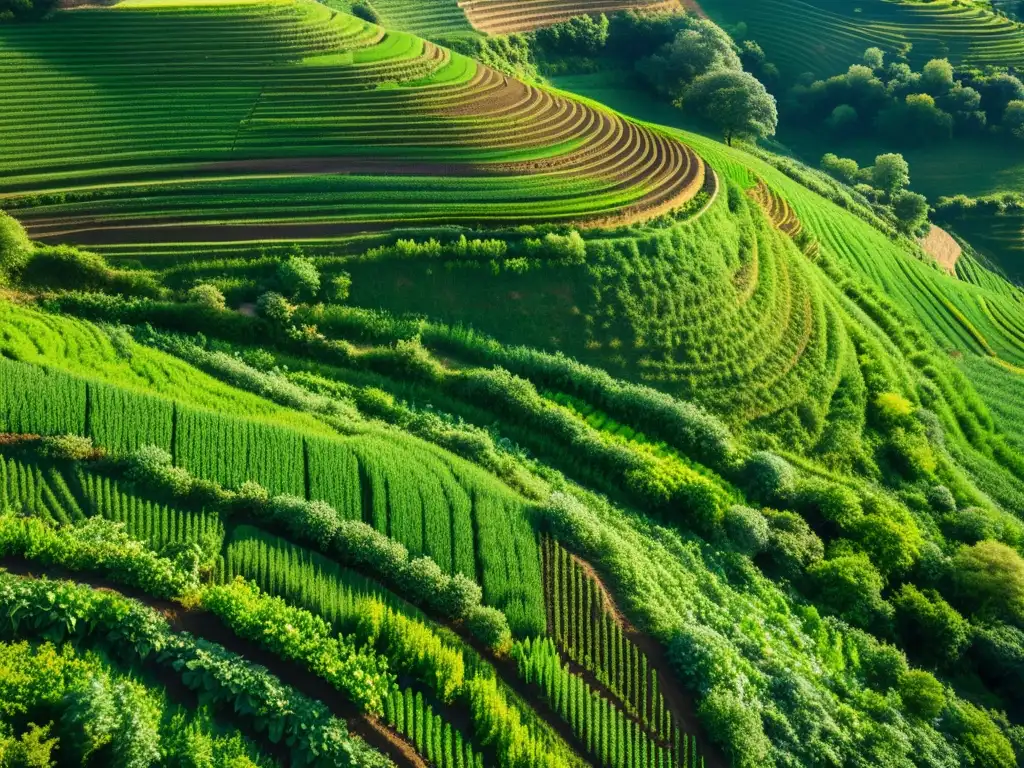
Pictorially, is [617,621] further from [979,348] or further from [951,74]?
[951,74]

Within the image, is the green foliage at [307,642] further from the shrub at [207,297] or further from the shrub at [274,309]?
the shrub at [207,297]

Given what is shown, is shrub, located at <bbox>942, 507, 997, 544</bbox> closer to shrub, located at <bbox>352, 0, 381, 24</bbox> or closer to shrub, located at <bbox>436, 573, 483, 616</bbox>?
shrub, located at <bbox>436, 573, 483, 616</bbox>

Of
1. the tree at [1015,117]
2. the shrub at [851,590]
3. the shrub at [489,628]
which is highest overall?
the tree at [1015,117]

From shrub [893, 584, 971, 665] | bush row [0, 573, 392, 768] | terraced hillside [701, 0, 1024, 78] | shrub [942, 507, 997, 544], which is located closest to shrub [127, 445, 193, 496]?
bush row [0, 573, 392, 768]

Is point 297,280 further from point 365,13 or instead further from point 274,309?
point 365,13

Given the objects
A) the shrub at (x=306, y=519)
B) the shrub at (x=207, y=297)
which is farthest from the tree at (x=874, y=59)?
the shrub at (x=306, y=519)

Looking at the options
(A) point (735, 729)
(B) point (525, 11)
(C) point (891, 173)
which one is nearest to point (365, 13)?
(B) point (525, 11)

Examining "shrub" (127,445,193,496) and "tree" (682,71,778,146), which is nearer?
"shrub" (127,445,193,496)
